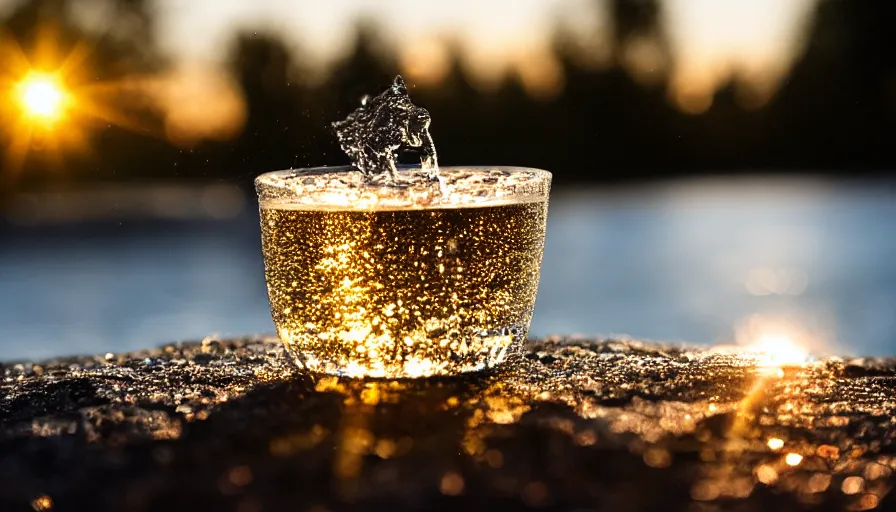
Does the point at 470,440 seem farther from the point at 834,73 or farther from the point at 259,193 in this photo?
the point at 834,73

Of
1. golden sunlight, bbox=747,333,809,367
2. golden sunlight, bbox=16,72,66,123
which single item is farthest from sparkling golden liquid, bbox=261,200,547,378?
→ golden sunlight, bbox=16,72,66,123

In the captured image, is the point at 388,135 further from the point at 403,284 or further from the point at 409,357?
the point at 409,357

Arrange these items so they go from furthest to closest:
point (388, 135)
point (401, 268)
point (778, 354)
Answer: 1. point (778, 354)
2. point (388, 135)
3. point (401, 268)

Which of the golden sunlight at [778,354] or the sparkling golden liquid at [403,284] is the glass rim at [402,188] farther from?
the golden sunlight at [778,354]

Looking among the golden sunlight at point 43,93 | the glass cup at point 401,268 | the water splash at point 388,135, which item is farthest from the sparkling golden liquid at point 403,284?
the golden sunlight at point 43,93

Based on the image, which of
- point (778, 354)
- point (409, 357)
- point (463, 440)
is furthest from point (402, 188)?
point (778, 354)
